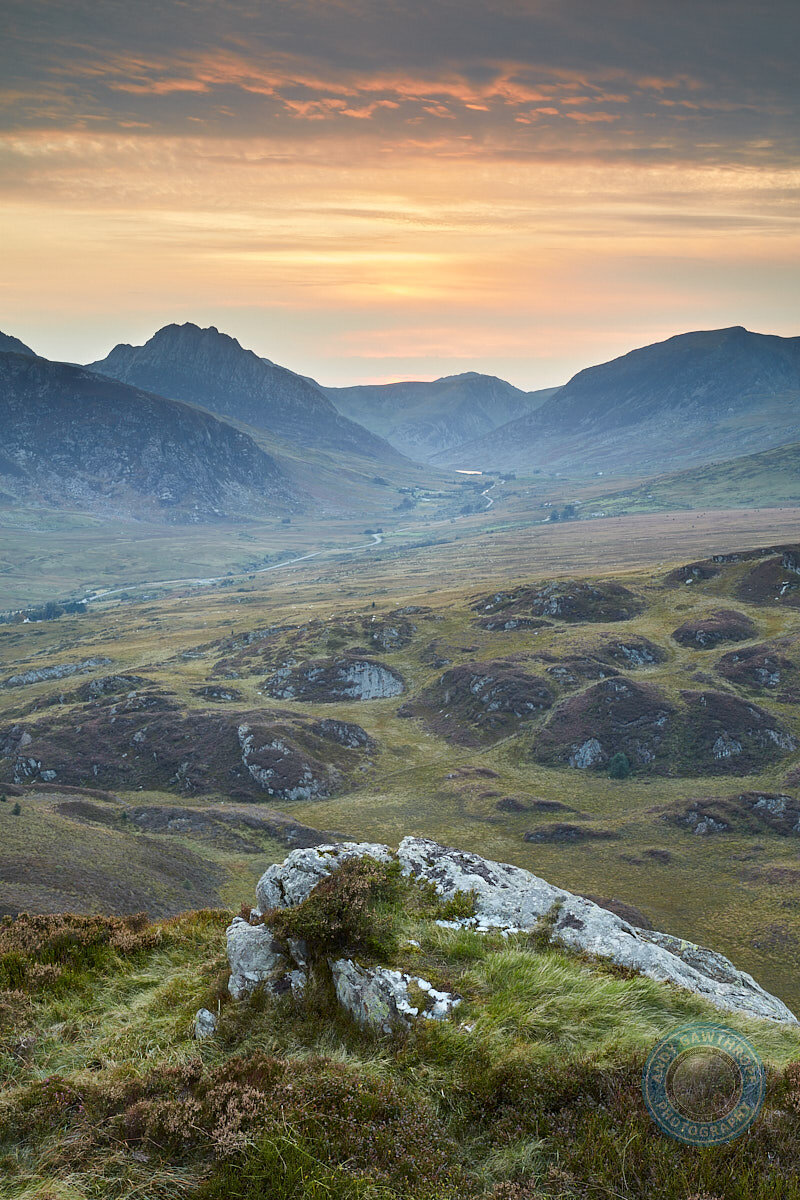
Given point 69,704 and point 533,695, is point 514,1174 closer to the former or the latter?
point 533,695

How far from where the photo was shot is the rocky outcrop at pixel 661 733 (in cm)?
8581

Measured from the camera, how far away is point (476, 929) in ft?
49.5

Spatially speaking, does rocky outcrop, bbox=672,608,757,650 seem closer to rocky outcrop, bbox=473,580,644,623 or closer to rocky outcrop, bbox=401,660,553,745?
rocky outcrop, bbox=473,580,644,623

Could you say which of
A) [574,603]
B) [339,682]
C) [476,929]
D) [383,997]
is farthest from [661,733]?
[383,997]

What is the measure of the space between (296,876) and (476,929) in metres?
4.44

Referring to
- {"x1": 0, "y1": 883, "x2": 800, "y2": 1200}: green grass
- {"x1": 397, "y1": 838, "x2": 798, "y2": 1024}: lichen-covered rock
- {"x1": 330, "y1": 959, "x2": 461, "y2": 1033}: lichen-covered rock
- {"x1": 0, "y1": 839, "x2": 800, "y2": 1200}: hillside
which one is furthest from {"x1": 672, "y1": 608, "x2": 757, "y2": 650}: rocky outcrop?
{"x1": 330, "y1": 959, "x2": 461, "y2": 1033}: lichen-covered rock

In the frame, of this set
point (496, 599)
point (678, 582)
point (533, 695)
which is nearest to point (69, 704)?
point (533, 695)

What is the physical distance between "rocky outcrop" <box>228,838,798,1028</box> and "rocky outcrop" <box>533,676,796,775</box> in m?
71.0

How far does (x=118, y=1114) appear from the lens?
8.88 m

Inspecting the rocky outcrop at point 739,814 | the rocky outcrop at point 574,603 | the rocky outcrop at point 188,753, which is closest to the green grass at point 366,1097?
the rocky outcrop at point 739,814

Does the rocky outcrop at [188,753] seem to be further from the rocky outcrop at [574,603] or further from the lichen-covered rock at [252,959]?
the lichen-covered rock at [252,959]

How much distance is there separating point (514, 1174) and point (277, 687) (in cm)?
11768

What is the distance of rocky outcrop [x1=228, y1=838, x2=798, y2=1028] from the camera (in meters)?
11.5

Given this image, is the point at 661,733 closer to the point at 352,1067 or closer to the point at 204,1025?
the point at 204,1025
